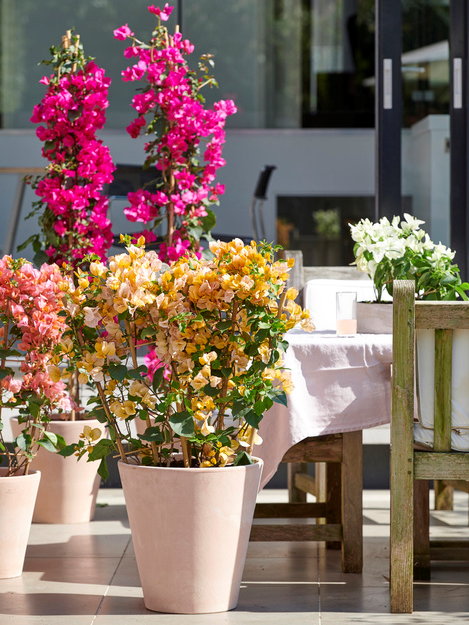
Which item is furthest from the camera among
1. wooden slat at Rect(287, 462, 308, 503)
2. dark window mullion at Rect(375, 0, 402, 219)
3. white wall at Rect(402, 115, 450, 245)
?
white wall at Rect(402, 115, 450, 245)

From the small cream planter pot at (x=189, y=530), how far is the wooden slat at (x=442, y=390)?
0.44 meters

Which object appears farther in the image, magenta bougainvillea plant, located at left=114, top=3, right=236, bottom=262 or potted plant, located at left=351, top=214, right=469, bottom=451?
magenta bougainvillea plant, located at left=114, top=3, right=236, bottom=262

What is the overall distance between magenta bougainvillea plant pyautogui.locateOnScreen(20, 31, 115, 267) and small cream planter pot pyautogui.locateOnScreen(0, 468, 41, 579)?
1.07 meters

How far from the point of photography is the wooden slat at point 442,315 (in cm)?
263

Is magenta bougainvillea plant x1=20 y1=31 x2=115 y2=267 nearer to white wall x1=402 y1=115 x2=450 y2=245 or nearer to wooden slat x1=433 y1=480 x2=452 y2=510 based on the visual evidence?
wooden slat x1=433 y1=480 x2=452 y2=510

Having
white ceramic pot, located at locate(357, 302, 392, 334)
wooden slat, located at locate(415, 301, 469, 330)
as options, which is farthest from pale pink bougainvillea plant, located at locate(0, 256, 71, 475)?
→ wooden slat, located at locate(415, 301, 469, 330)

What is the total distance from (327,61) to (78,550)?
5.88m

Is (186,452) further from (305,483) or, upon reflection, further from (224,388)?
(305,483)

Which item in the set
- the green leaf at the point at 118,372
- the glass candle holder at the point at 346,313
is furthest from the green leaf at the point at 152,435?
the glass candle holder at the point at 346,313

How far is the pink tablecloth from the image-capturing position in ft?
9.80

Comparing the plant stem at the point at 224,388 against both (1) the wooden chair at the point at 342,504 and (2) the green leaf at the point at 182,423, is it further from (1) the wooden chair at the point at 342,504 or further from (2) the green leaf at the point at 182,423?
(1) the wooden chair at the point at 342,504

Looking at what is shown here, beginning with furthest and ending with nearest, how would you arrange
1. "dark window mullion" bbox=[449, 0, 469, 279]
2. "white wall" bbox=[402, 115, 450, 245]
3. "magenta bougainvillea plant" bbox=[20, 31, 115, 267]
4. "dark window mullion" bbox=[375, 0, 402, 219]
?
1. "white wall" bbox=[402, 115, 450, 245]
2. "dark window mullion" bbox=[449, 0, 469, 279]
3. "dark window mullion" bbox=[375, 0, 402, 219]
4. "magenta bougainvillea plant" bbox=[20, 31, 115, 267]

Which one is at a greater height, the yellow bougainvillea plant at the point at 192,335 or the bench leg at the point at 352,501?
the yellow bougainvillea plant at the point at 192,335

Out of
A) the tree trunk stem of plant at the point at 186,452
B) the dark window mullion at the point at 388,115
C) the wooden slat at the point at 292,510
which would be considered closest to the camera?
the tree trunk stem of plant at the point at 186,452
